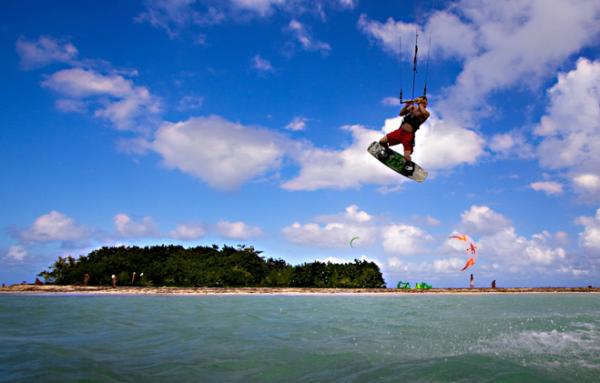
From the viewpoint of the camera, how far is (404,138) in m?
13.6

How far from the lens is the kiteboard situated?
608 inches

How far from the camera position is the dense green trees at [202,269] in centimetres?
4559

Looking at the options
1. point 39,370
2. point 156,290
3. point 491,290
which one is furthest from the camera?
point 491,290

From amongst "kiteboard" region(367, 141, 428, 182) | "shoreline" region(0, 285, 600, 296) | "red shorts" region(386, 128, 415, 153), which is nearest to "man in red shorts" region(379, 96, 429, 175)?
"red shorts" region(386, 128, 415, 153)

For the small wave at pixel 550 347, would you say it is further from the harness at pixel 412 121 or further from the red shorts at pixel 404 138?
the harness at pixel 412 121

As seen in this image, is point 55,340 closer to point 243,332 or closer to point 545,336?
point 243,332

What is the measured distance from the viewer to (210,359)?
29.0 feet

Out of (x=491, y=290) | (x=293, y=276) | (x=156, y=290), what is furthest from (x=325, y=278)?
(x=491, y=290)

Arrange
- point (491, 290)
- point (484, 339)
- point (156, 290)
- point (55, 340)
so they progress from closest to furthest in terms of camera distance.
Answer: point (55, 340) < point (484, 339) < point (156, 290) < point (491, 290)

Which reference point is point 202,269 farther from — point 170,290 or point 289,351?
point 289,351

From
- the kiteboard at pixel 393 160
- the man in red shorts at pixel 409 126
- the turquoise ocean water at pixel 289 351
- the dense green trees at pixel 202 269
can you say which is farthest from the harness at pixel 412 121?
the dense green trees at pixel 202 269

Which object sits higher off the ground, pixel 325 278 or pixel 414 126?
pixel 414 126

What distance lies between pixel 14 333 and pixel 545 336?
15.7m

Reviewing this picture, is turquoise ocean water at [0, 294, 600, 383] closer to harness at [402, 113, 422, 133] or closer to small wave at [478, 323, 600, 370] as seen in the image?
small wave at [478, 323, 600, 370]
